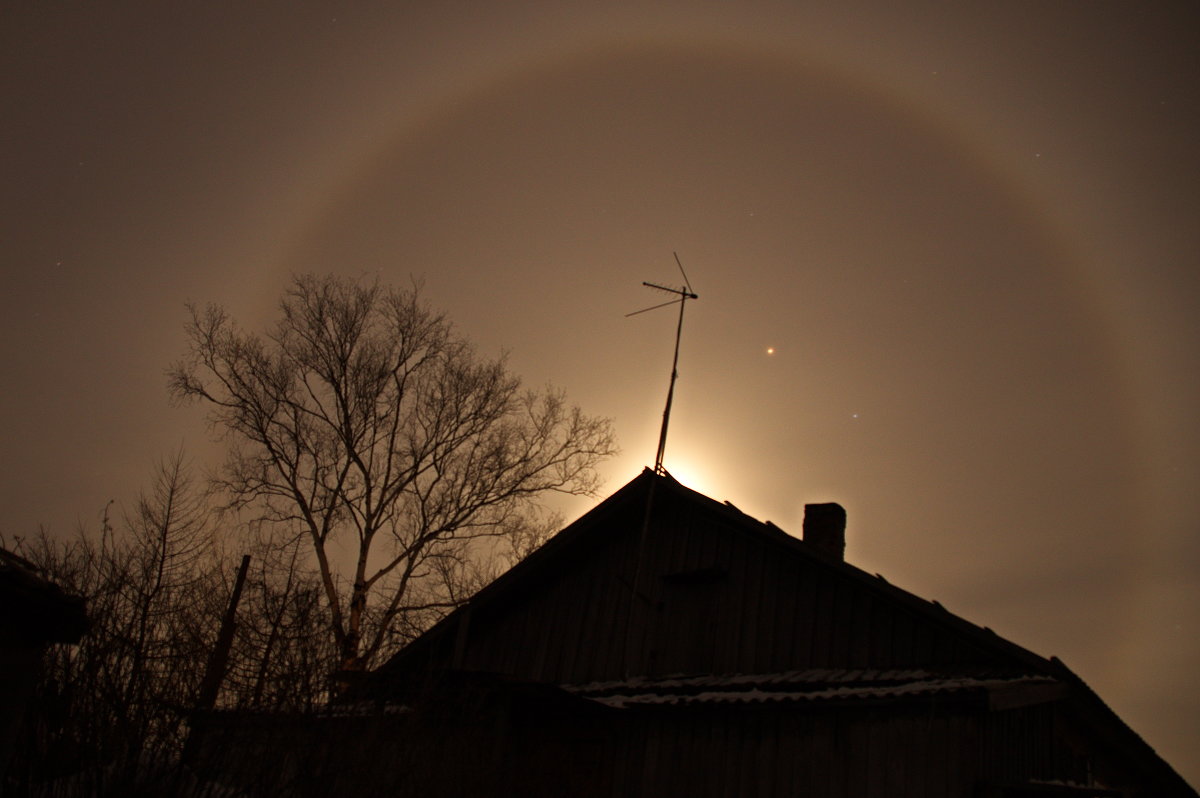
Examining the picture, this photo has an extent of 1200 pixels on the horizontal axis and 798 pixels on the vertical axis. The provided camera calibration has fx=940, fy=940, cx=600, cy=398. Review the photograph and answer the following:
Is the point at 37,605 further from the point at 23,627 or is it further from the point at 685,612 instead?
the point at 685,612

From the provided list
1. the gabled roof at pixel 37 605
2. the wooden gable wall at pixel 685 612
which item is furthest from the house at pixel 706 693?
the gabled roof at pixel 37 605

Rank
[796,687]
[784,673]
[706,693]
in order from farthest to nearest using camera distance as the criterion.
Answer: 1. [784,673]
2. [706,693]
3. [796,687]

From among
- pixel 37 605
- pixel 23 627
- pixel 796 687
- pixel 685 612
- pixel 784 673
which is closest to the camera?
pixel 37 605

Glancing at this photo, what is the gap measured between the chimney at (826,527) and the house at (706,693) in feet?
0.11

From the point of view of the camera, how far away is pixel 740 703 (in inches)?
461

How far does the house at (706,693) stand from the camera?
10.1 meters

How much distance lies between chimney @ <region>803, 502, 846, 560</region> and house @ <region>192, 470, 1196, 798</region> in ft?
0.11

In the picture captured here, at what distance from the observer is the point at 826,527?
49.9 feet

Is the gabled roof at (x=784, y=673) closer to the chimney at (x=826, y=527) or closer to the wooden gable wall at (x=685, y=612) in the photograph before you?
the wooden gable wall at (x=685, y=612)

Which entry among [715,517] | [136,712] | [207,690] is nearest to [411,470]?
[715,517]

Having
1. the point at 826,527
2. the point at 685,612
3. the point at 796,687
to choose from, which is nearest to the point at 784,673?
the point at 796,687

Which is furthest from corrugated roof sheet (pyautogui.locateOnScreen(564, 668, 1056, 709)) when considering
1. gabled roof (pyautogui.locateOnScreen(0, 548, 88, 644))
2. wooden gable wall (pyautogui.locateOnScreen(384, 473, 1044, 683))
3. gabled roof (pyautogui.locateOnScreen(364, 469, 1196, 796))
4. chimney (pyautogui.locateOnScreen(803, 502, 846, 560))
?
gabled roof (pyautogui.locateOnScreen(0, 548, 88, 644))

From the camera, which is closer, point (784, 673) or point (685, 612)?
point (784, 673)

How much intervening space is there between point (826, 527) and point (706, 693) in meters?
3.95
